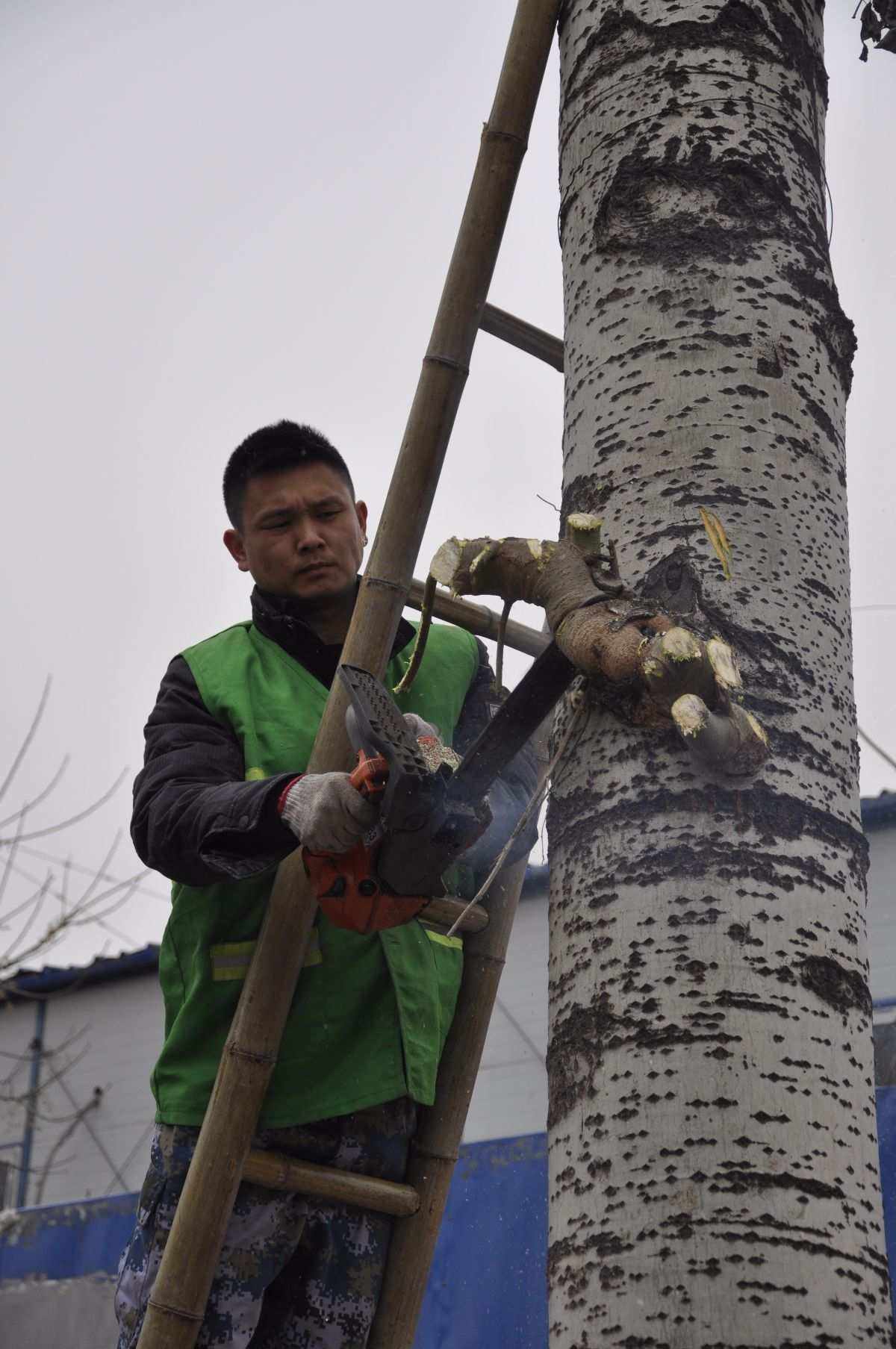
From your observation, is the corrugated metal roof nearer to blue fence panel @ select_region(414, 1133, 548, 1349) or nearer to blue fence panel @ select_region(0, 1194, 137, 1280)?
blue fence panel @ select_region(0, 1194, 137, 1280)

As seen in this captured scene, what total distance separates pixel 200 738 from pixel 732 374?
1.04m

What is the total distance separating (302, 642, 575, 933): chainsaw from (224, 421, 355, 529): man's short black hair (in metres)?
0.75

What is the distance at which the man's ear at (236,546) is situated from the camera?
2.56 m

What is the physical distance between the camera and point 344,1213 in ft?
6.82

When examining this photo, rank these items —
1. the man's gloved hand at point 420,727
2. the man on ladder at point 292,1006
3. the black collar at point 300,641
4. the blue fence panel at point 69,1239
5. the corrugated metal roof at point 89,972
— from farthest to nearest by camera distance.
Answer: the corrugated metal roof at point 89,972, the blue fence panel at point 69,1239, the black collar at point 300,641, the man's gloved hand at point 420,727, the man on ladder at point 292,1006

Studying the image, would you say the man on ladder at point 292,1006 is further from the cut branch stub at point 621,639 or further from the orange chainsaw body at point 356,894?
the cut branch stub at point 621,639

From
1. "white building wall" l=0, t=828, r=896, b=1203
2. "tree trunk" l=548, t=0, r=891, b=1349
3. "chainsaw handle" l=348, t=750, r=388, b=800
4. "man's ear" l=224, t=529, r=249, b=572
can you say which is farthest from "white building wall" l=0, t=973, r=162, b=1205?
"tree trunk" l=548, t=0, r=891, b=1349

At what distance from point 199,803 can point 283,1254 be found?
71cm

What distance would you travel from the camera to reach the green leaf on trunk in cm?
153

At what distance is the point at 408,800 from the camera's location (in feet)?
5.38

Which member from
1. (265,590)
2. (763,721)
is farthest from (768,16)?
(265,590)

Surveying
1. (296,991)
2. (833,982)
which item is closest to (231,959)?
(296,991)

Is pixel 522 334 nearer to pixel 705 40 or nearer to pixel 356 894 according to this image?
pixel 705 40

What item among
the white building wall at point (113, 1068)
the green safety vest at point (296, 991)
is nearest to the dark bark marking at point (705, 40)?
the green safety vest at point (296, 991)
